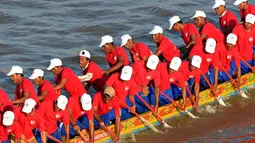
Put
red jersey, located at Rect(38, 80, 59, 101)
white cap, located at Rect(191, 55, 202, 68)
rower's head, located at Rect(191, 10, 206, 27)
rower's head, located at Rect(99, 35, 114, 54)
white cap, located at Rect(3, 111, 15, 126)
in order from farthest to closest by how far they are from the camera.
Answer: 1. rower's head, located at Rect(191, 10, 206, 27)
2. rower's head, located at Rect(99, 35, 114, 54)
3. white cap, located at Rect(191, 55, 202, 68)
4. red jersey, located at Rect(38, 80, 59, 101)
5. white cap, located at Rect(3, 111, 15, 126)

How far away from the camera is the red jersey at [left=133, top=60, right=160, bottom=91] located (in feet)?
38.2

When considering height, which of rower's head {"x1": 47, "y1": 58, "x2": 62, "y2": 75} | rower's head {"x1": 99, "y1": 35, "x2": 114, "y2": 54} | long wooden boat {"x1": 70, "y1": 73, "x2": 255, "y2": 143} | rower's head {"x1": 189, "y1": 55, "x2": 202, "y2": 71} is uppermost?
rower's head {"x1": 99, "y1": 35, "x2": 114, "y2": 54}

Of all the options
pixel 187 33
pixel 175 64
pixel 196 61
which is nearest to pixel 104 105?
pixel 175 64

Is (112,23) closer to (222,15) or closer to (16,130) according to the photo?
(222,15)

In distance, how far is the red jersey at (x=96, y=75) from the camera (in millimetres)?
11992

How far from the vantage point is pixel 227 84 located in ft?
43.5

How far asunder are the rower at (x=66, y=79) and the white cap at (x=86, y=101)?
0.98 m

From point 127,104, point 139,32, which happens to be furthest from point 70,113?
point 139,32

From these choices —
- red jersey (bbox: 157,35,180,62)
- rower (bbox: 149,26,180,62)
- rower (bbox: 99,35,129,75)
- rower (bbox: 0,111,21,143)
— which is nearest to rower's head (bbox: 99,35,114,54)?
rower (bbox: 99,35,129,75)

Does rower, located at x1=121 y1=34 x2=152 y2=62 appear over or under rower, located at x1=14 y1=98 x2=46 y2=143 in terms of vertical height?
over

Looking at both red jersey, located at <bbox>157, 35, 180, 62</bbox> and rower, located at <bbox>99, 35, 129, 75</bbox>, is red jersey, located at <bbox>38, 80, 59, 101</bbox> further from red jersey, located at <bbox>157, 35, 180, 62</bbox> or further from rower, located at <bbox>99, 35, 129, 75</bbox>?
red jersey, located at <bbox>157, 35, 180, 62</bbox>

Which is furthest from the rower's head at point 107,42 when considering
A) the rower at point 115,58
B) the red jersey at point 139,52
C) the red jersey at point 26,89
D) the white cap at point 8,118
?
the white cap at point 8,118

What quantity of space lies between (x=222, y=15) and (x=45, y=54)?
6060mm

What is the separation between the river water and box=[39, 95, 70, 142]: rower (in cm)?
208
